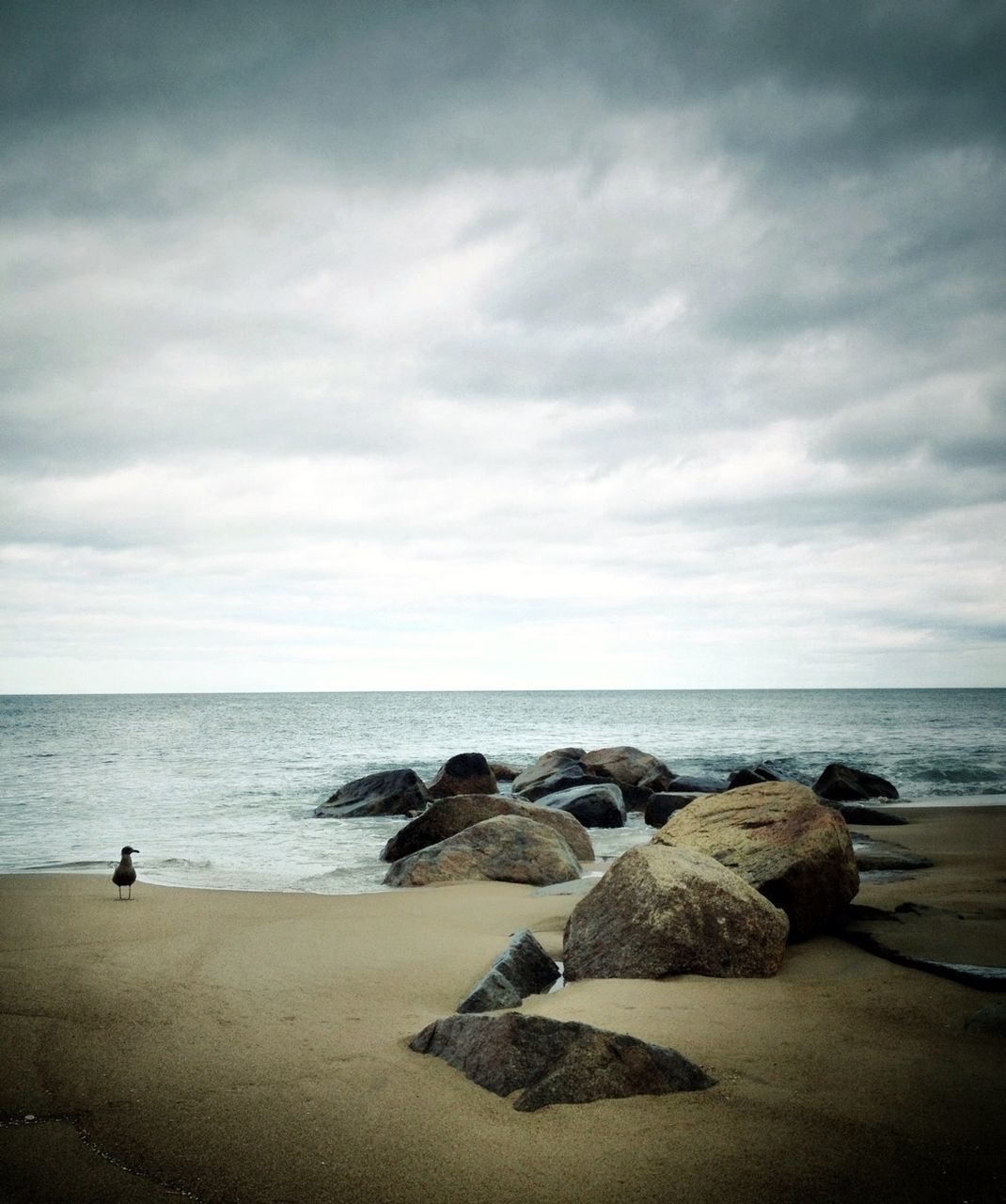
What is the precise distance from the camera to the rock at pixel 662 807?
13.9 metres

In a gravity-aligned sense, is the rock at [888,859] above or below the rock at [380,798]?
above

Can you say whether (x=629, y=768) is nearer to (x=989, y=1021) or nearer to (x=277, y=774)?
(x=277, y=774)

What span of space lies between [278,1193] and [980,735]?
134 feet

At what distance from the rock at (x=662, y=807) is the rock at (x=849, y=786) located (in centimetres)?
502

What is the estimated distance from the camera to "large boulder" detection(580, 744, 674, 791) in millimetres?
18844

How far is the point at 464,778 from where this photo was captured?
16875mm

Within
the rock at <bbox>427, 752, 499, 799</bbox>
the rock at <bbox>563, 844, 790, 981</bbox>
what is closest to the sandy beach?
the rock at <bbox>563, 844, 790, 981</bbox>

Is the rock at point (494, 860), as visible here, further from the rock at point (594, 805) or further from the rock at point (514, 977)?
the rock at point (594, 805)

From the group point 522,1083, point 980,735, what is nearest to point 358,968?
point 522,1083

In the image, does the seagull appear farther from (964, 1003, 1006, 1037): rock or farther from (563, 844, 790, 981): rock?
(964, 1003, 1006, 1037): rock

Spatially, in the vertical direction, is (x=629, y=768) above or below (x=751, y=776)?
below

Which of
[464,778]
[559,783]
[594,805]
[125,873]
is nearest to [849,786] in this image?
[559,783]

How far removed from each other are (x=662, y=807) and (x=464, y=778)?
15.5ft

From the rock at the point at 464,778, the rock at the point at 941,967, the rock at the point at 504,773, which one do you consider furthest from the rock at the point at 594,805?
the rock at the point at 941,967
